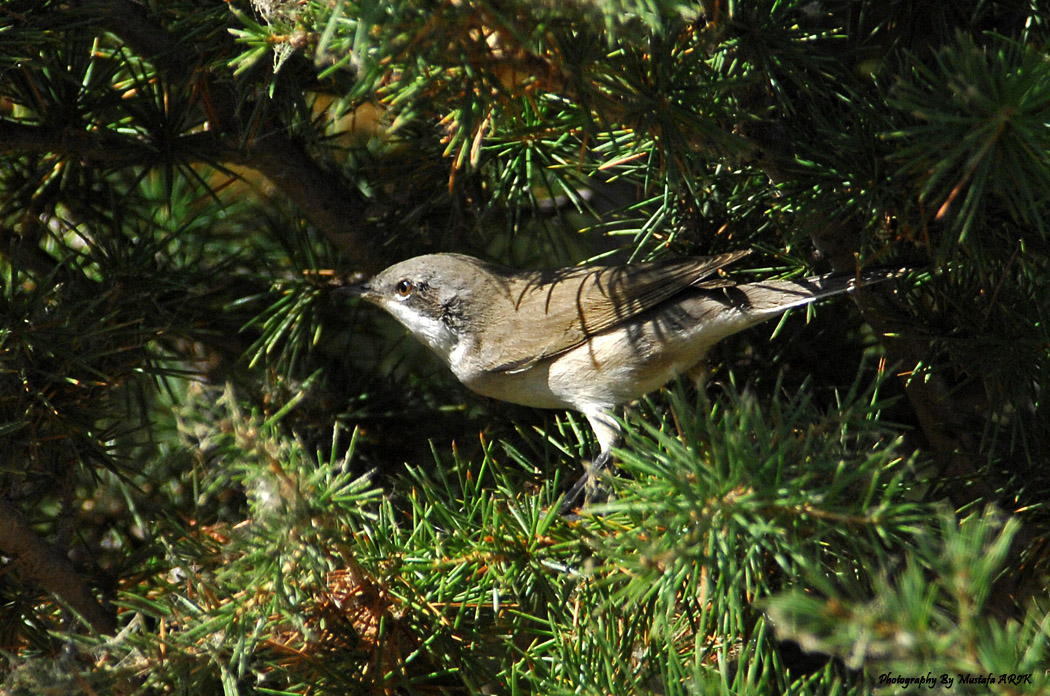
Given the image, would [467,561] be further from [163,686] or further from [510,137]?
[510,137]

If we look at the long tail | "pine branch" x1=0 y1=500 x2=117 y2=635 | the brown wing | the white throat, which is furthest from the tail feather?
"pine branch" x1=0 y1=500 x2=117 y2=635

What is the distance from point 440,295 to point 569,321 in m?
0.60

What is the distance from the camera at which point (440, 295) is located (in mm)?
3541

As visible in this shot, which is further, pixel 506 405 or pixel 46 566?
pixel 506 405

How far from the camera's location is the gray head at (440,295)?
3342 mm

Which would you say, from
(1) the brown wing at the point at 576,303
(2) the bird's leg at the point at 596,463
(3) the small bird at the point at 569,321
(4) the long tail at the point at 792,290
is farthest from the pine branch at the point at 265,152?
(4) the long tail at the point at 792,290

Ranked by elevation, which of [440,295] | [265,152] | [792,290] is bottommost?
[792,290]

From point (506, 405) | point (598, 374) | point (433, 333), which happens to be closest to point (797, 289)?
point (598, 374)

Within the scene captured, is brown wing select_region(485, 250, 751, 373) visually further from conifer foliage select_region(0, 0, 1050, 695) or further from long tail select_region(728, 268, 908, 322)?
long tail select_region(728, 268, 908, 322)

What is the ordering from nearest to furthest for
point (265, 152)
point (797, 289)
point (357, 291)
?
1. point (797, 289)
2. point (265, 152)
3. point (357, 291)

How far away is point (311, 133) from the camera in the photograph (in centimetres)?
250

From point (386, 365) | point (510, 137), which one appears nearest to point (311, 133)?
point (510, 137)

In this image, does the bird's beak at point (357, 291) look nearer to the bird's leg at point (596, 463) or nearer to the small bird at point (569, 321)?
the small bird at point (569, 321)

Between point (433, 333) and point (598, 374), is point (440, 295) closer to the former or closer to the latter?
point (433, 333)
